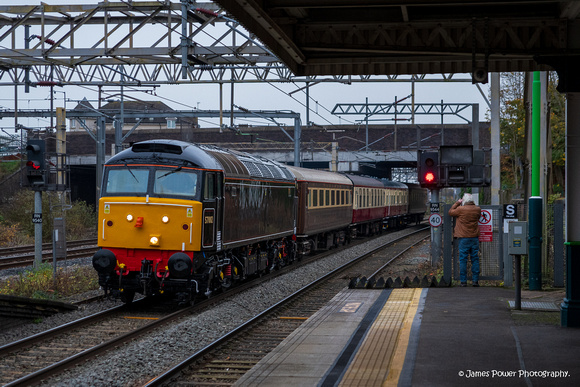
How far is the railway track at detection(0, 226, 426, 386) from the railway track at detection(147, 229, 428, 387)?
0.02m

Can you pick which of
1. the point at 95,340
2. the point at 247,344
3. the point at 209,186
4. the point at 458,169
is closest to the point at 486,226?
the point at 458,169

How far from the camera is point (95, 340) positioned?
35.2ft

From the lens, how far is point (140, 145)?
1360cm

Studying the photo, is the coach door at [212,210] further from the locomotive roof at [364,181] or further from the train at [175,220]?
the locomotive roof at [364,181]

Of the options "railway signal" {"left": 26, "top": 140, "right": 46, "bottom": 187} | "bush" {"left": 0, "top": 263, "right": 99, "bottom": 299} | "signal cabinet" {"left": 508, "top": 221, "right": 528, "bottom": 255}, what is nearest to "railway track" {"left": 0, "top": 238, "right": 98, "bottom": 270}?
"bush" {"left": 0, "top": 263, "right": 99, "bottom": 299}

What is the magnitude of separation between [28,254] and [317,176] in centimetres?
1028

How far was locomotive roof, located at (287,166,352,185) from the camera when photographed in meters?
23.0

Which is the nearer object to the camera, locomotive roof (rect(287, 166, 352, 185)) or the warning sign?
the warning sign

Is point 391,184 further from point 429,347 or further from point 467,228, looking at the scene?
point 429,347

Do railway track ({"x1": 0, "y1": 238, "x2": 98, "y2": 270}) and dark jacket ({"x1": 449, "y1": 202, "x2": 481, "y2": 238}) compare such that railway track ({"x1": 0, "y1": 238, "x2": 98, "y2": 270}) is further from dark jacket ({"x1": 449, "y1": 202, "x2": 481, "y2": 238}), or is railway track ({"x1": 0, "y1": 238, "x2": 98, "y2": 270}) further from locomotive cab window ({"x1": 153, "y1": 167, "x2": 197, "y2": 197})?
dark jacket ({"x1": 449, "y1": 202, "x2": 481, "y2": 238})

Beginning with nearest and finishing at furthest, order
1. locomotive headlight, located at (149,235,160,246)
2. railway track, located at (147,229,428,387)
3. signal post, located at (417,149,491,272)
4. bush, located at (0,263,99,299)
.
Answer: railway track, located at (147,229,428,387), locomotive headlight, located at (149,235,160,246), bush, located at (0,263,99,299), signal post, located at (417,149,491,272)

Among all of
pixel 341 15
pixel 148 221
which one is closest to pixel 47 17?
pixel 148 221

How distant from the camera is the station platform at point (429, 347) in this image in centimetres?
728

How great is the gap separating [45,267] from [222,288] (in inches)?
188
